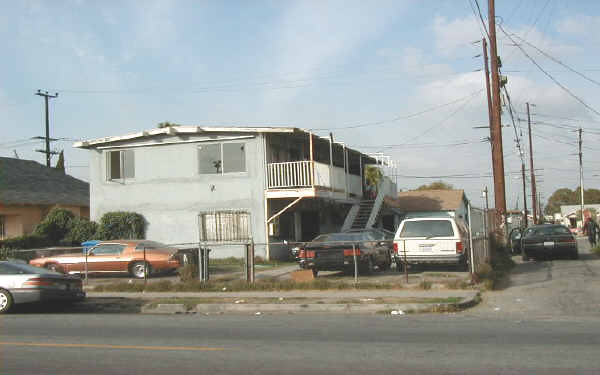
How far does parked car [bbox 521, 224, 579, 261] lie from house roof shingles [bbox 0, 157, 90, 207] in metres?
23.1

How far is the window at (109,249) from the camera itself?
66.4ft

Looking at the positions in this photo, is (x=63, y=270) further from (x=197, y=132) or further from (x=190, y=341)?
(x=190, y=341)

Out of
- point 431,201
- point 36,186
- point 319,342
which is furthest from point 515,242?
point 36,186

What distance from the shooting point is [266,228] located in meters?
25.4

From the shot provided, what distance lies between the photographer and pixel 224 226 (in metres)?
26.0

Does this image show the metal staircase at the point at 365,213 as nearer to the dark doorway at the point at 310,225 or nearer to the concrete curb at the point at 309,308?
the dark doorway at the point at 310,225

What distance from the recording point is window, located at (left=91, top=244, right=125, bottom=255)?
20.2 meters

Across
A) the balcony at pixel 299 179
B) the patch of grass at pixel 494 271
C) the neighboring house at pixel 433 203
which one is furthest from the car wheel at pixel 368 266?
the neighboring house at pixel 433 203

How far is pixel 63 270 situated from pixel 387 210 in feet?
72.0

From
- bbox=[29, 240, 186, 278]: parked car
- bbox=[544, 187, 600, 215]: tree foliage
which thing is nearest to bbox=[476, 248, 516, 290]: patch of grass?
bbox=[29, 240, 186, 278]: parked car

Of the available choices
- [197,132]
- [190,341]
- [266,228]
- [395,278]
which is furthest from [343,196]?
[190,341]

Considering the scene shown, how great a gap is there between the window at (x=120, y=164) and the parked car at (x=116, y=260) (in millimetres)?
7915

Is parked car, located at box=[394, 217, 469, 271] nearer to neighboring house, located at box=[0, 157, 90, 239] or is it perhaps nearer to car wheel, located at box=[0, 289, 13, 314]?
car wheel, located at box=[0, 289, 13, 314]

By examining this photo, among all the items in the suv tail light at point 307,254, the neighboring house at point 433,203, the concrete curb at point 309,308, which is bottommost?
the concrete curb at point 309,308
